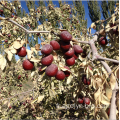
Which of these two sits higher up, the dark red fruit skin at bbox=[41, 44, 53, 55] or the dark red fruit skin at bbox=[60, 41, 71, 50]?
the dark red fruit skin at bbox=[60, 41, 71, 50]

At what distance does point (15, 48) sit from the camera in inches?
38.8

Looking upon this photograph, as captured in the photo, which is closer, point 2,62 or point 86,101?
point 2,62

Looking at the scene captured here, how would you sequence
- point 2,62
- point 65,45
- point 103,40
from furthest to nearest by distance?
point 103,40 → point 65,45 → point 2,62

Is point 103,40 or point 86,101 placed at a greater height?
point 103,40

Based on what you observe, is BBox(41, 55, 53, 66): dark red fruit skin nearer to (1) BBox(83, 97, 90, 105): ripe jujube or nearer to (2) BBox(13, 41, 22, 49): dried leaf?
(2) BBox(13, 41, 22, 49): dried leaf

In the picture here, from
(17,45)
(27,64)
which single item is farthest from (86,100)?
(17,45)

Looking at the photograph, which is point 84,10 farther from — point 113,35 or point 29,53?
point 29,53

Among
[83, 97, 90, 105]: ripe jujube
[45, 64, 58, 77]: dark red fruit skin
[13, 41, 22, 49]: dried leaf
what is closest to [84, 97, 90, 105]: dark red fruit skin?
[83, 97, 90, 105]: ripe jujube

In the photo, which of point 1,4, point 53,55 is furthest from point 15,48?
point 1,4

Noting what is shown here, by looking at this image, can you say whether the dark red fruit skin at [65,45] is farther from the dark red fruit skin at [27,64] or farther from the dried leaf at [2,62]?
the dried leaf at [2,62]

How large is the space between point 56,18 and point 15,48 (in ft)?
15.0

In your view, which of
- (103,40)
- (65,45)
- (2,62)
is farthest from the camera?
(103,40)

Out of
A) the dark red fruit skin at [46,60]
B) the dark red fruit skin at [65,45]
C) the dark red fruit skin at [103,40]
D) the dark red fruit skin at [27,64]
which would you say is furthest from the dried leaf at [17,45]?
the dark red fruit skin at [103,40]

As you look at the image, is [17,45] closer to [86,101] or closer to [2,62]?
[2,62]
